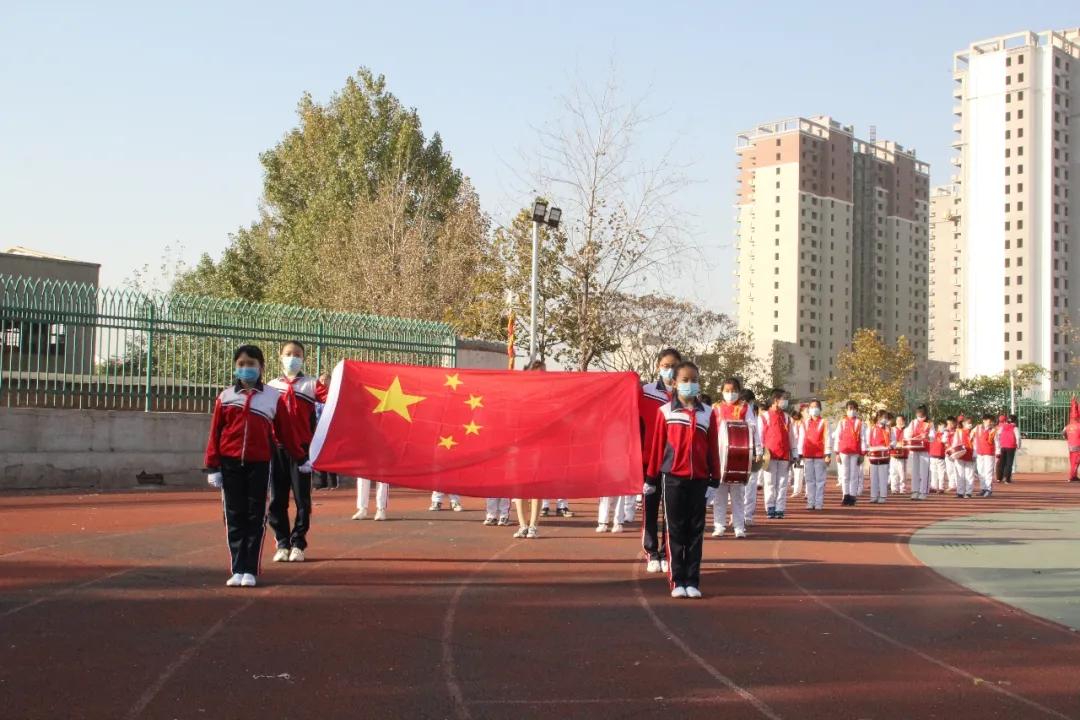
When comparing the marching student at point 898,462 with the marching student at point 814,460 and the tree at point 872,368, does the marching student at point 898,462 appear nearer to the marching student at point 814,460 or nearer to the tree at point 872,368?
the marching student at point 814,460

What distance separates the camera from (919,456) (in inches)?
1083

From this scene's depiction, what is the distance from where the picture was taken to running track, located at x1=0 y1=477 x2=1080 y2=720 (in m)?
6.28

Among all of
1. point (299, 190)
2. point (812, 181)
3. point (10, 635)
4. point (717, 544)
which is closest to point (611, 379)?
point (717, 544)

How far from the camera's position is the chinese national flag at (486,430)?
1214 centimetres

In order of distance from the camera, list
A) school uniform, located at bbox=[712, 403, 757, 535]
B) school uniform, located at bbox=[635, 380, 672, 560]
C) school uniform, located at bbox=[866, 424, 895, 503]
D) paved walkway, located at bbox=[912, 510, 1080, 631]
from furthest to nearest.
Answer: school uniform, located at bbox=[866, 424, 895, 503] → school uniform, located at bbox=[712, 403, 757, 535] → school uniform, located at bbox=[635, 380, 672, 560] → paved walkway, located at bbox=[912, 510, 1080, 631]

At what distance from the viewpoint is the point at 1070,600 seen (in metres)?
10.4

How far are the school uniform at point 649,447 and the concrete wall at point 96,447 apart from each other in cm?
1097

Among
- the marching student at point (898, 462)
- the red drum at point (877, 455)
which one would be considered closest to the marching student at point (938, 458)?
the marching student at point (898, 462)

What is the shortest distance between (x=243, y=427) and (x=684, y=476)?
3.70 m

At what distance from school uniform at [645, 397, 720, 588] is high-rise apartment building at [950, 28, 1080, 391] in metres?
119

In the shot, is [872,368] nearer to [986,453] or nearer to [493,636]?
[986,453]

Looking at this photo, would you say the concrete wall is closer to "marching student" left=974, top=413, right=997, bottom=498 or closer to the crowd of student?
the crowd of student

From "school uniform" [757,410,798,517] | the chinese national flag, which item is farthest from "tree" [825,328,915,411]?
the chinese national flag

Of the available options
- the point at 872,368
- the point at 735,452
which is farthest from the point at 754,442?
the point at 872,368
